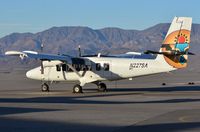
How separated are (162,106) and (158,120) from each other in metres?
7.79

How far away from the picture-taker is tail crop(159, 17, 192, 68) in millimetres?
47250

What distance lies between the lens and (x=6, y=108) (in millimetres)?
30797

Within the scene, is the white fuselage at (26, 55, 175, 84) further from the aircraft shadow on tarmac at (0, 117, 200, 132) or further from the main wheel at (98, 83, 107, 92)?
the aircraft shadow on tarmac at (0, 117, 200, 132)

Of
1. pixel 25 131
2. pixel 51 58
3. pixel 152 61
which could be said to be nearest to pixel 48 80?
pixel 51 58

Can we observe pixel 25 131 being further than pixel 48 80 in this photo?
No

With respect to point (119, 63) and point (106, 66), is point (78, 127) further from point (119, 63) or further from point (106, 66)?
point (106, 66)

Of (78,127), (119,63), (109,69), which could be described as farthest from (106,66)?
(78,127)

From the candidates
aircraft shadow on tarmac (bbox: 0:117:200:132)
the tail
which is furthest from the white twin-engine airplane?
aircraft shadow on tarmac (bbox: 0:117:200:132)

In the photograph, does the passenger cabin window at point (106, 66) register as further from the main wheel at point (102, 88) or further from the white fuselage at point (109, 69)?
the main wheel at point (102, 88)

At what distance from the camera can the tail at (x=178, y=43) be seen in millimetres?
47250

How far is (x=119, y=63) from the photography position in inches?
1928

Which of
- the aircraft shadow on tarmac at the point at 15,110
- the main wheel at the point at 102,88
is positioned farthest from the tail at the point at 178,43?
the aircraft shadow on tarmac at the point at 15,110

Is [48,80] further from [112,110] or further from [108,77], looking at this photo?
[112,110]

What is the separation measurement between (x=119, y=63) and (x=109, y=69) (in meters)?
1.17
